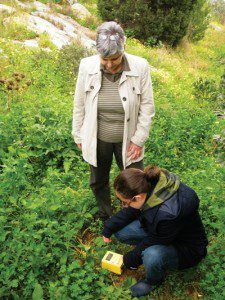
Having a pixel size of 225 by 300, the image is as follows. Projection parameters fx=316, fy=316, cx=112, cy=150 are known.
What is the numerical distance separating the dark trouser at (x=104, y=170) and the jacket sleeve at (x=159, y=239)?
779 mm

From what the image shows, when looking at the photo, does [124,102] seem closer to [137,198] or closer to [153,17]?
[137,198]

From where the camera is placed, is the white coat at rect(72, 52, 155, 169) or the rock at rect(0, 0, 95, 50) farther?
the rock at rect(0, 0, 95, 50)

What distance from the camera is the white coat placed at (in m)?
2.76

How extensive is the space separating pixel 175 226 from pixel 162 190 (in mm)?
302

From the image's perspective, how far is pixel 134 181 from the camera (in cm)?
248

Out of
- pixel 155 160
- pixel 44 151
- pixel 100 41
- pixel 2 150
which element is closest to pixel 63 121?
pixel 44 151

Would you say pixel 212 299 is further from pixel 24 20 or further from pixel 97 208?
pixel 24 20

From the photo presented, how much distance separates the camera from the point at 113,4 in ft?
41.7

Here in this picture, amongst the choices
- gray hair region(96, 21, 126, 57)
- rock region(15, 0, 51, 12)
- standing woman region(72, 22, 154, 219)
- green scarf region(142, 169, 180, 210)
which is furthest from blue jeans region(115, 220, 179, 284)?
rock region(15, 0, 51, 12)

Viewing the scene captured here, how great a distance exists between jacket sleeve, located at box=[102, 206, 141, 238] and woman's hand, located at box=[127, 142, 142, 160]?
51cm

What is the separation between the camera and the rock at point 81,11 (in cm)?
Answer: 1477

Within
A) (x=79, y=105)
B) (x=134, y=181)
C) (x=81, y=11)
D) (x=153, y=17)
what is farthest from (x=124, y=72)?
(x=81, y=11)

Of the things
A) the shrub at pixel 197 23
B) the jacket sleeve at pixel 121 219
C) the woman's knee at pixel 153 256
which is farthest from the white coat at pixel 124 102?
the shrub at pixel 197 23

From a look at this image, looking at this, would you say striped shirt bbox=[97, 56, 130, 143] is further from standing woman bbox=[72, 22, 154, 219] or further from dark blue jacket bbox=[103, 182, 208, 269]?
dark blue jacket bbox=[103, 182, 208, 269]
